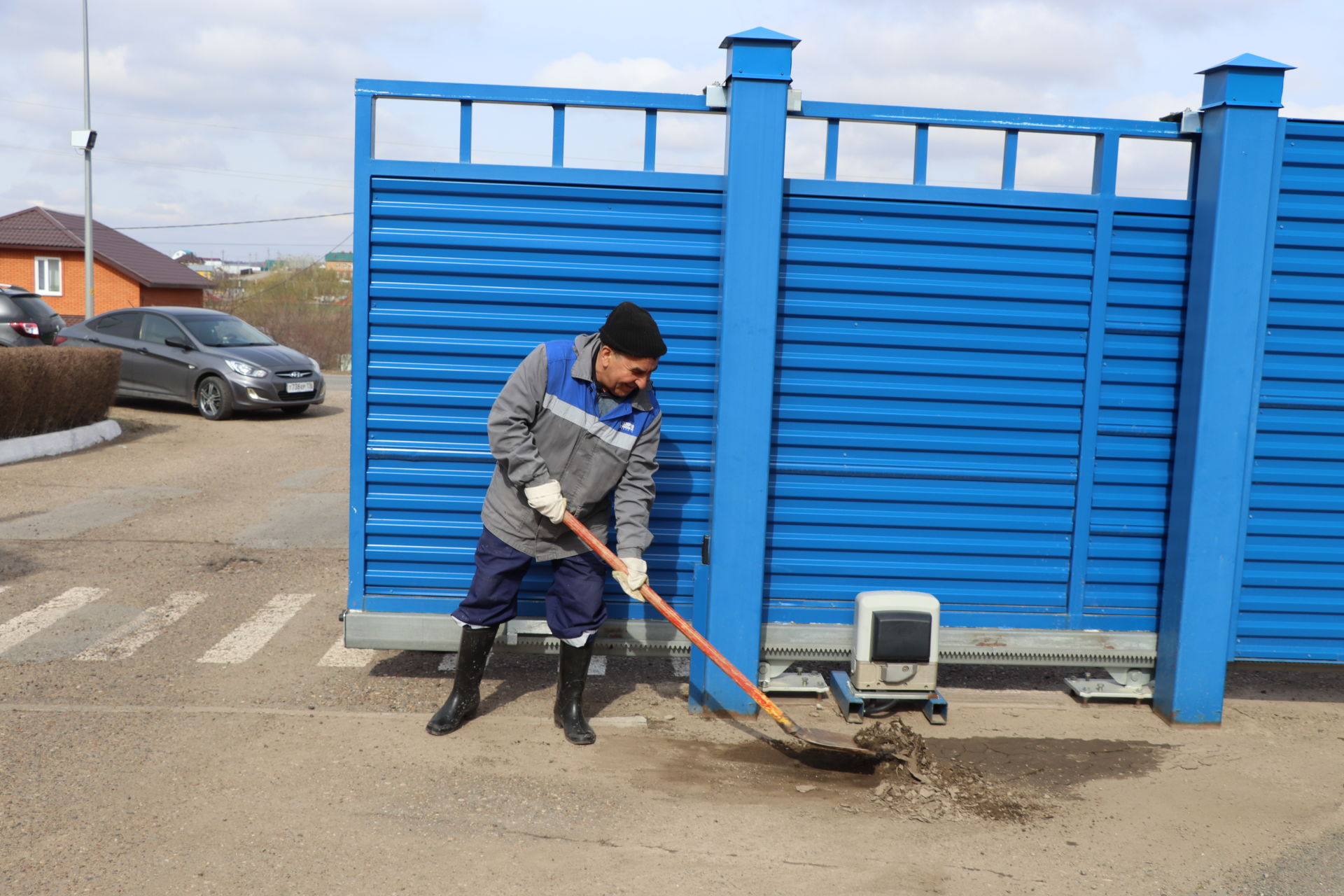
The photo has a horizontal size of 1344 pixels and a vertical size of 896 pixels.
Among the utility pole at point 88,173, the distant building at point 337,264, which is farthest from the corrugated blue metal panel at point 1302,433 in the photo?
the distant building at point 337,264

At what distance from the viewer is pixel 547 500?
4.20 metres

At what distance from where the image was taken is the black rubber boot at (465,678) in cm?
448

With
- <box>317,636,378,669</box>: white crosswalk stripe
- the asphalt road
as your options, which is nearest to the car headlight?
the asphalt road

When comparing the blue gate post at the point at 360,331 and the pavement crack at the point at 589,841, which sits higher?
the blue gate post at the point at 360,331

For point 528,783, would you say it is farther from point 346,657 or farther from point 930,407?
point 930,407

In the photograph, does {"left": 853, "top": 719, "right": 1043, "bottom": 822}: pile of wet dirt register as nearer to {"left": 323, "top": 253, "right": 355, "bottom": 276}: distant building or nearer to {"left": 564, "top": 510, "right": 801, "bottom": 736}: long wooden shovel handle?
{"left": 564, "top": 510, "right": 801, "bottom": 736}: long wooden shovel handle

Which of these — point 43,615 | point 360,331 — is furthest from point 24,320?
point 360,331

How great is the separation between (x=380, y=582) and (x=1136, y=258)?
12.1ft

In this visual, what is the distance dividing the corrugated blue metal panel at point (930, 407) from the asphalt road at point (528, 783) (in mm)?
656

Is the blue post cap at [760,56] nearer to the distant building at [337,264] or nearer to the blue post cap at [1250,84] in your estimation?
the blue post cap at [1250,84]

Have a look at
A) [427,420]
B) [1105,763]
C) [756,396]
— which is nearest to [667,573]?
[756,396]

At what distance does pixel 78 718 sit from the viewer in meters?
4.48

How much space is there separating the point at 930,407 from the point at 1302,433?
67.2 inches

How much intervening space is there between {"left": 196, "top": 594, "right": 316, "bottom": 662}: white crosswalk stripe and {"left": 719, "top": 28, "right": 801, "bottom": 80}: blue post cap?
12.0 feet
